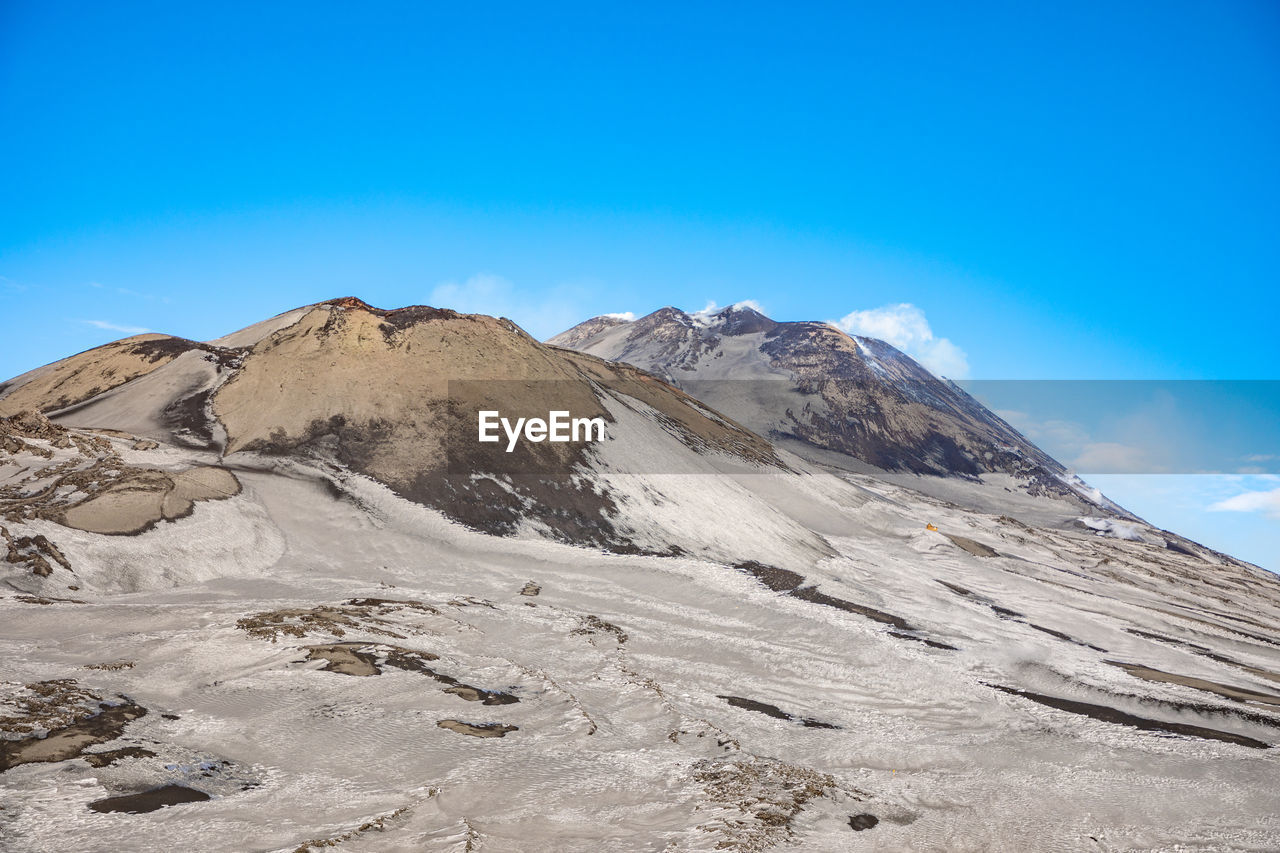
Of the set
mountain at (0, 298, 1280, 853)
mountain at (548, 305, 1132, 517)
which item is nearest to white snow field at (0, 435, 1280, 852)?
mountain at (0, 298, 1280, 853)

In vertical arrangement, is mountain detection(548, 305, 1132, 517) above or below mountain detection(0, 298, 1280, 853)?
above

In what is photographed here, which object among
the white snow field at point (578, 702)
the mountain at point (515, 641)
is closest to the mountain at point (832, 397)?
the mountain at point (515, 641)

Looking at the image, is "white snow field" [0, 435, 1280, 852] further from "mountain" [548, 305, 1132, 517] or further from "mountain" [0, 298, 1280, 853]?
"mountain" [548, 305, 1132, 517]

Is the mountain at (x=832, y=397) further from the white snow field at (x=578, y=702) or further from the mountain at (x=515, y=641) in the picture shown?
the white snow field at (x=578, y=702)

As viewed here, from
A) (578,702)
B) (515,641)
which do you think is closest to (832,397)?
(515,641)

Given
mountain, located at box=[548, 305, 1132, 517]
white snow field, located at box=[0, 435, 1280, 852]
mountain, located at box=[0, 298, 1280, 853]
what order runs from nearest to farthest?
white snow field, located at box=[0, 435, 1280, 852] < mountain, located at box=[0, 298, 1280, 853] < mountain, located at box=[548, 305, 1132, 517]

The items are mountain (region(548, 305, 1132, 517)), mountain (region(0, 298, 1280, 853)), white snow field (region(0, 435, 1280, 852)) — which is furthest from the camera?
mountain (region(548, 305, 1132, 517))

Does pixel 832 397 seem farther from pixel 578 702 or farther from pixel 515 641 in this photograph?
pixel 578 702
